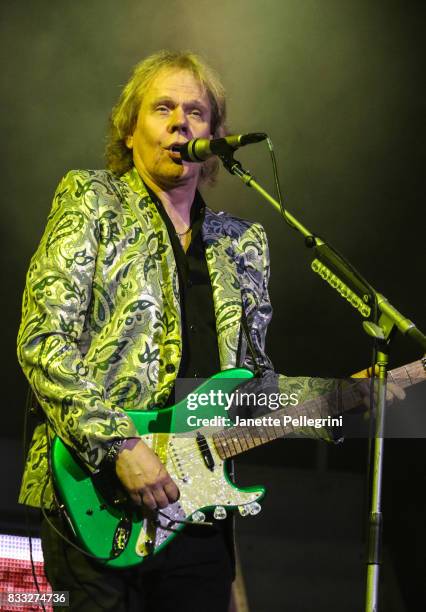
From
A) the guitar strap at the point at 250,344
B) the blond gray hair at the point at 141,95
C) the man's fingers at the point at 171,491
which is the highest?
the blond gray hair at the point at 141,95

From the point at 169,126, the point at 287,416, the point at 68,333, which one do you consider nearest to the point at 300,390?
the point at 287,416

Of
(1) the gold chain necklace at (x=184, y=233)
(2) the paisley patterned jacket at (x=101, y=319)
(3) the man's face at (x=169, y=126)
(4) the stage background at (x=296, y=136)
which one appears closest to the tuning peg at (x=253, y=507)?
(2) the paisley patterned jacket at (x=101, y=319)

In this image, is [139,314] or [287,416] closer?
[139,314]

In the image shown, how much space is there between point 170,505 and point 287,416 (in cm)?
46

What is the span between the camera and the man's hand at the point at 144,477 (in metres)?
1.89

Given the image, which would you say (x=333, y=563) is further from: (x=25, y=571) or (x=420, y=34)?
(x=420, y=34)

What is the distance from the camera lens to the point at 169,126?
242 centimetres

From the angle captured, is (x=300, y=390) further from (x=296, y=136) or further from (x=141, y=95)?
(x=296, y=136)

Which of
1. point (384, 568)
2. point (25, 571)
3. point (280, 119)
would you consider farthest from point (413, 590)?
point (280, 119)

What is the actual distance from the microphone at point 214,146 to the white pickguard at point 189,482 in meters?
0.71

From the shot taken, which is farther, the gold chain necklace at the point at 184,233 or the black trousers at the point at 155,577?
the gold chain necklace at the point at 184,233

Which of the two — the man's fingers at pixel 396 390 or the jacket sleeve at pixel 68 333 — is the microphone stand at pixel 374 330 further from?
the jacket sleeve at pixel 68 333

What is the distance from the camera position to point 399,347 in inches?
140

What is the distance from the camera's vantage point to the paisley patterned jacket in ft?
6.33
